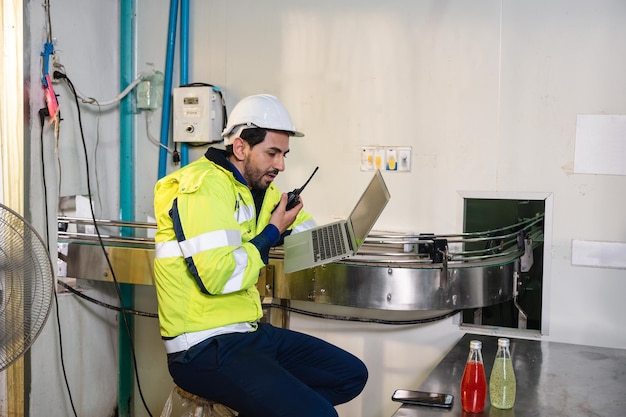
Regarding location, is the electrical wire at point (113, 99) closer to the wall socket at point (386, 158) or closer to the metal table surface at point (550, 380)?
the wall socket at point (386, 158)

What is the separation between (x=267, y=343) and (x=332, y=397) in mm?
318

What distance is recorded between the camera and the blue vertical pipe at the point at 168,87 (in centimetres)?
295

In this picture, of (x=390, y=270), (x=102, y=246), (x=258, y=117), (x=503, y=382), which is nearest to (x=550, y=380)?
(x=503, y=382)

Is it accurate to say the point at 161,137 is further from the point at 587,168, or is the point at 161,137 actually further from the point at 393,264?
the point at 587,168

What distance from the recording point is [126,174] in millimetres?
3080

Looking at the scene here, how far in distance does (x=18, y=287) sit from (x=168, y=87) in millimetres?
1295

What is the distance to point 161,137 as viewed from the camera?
2998mm

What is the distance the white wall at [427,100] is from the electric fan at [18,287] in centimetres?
90

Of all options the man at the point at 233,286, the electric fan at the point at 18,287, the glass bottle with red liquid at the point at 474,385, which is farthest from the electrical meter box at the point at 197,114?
the glass bottle with red liquid at the point at 474,385

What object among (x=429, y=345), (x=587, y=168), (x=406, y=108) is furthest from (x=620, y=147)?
(x=429, y=345)

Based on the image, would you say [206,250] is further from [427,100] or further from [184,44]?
[184,44]

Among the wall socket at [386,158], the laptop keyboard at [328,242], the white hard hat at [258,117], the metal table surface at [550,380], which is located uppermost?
the white hard hat at [258,117]

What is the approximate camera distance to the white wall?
8.25 feet

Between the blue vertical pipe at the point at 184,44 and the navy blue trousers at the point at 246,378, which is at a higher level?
the blue vertical pipe at the point at 184,44
